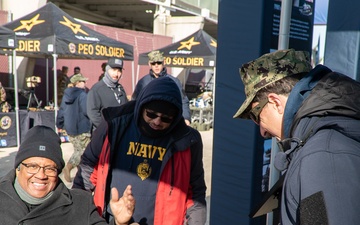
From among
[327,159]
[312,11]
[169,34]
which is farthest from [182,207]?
[169,34]

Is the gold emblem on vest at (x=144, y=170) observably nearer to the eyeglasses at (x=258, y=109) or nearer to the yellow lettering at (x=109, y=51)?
the eyeglasses at (x=258, y=109)

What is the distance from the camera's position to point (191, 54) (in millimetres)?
11031

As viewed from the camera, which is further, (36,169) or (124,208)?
(36,169)

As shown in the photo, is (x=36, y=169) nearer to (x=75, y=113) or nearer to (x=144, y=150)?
(x=144, y=150)

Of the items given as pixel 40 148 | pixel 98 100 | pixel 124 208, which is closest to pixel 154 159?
pixel 124 208

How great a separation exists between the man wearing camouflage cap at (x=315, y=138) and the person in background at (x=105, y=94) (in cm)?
414

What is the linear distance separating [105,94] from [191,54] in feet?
19.5

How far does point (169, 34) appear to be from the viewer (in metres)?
20.6

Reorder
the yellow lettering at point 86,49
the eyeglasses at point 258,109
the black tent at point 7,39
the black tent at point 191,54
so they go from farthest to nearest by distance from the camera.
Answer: the black tent at point 191,54, the yellow lettering at point 86,49, the black tent at point 7,39, the eyeglasses at point 258,109

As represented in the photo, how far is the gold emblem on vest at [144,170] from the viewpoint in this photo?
2314mm

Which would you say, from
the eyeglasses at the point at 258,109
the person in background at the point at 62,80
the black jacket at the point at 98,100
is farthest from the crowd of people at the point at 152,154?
the person in background at the point at 62,80

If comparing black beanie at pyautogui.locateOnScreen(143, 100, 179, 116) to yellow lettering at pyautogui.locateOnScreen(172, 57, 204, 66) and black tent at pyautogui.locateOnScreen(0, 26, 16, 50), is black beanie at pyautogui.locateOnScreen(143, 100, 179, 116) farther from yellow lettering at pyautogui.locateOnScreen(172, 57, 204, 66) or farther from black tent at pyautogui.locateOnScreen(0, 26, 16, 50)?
yellow lettering at pyautogui.locateOnScreen(172, 57, 204, 66)

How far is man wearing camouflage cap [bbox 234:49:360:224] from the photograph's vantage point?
0.98 meters

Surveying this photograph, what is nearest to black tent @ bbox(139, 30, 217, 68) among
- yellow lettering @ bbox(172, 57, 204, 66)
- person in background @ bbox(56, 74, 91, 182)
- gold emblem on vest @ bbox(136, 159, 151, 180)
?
yellow lettering @ bbox(172, 57, 204, 66)
